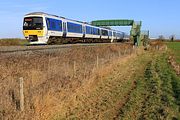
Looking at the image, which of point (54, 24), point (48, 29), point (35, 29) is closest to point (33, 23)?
point (35, 29)

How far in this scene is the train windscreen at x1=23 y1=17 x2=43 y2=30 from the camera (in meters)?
30.0

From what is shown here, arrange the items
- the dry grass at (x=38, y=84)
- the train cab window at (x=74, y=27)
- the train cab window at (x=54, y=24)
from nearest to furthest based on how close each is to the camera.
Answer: the dry grass at (x=38, y=84)
the train cab window at (x=54, y=24)
the train cab window at (x=74, y=27)

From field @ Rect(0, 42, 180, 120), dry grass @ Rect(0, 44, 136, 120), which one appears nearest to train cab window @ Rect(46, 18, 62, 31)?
field @ Rect(0, 42, 180, 120)

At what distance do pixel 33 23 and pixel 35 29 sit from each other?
70 centimetres

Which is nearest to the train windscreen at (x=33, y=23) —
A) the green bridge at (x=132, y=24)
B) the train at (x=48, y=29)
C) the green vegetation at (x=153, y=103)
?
the train at (x=48, y=29)

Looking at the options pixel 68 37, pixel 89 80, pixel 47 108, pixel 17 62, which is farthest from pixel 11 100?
pixel 68 37

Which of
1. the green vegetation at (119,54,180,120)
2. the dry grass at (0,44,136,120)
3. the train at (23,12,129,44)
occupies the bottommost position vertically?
the green vegetation at (119,54,180,120)

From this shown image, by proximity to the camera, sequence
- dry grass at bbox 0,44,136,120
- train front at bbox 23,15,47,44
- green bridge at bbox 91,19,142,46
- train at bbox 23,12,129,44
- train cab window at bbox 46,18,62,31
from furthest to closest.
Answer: green bridge at bbox 91,19,142,46
train cab window at bbox 46,18,62,31
train at bbox 23,12,129,44
train front at bbox 23,15,47,44
dry grass at bbox 0,44,136,120

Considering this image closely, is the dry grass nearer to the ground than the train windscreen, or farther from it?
nearer to the ground

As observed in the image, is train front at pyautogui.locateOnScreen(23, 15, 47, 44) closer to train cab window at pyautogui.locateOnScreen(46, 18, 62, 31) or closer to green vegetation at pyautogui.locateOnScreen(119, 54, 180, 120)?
train cab window at pyautogui.locateOnScreen(46, 18, 62, 31)

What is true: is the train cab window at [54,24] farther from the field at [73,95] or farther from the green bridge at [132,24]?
the green bridge at [132,24]

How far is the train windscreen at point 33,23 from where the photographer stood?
3003 centimetres

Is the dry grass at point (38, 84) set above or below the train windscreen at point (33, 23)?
below

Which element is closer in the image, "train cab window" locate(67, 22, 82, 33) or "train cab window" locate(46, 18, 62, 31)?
"train cab window" locate(46, 18, 62, 31)
